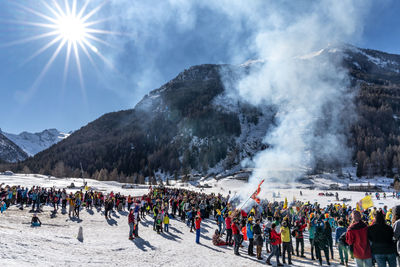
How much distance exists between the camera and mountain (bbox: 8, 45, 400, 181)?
116938 millimetres

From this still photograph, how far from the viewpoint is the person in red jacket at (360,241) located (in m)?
4.80

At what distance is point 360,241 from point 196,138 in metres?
146

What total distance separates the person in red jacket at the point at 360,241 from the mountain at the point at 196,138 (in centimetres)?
8936

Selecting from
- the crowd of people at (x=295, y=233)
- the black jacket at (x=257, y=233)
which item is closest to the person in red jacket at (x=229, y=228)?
the crowd of people at (x=295, y=233)

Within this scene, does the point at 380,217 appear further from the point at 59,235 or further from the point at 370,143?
the point at 370,143

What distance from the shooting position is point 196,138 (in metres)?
150

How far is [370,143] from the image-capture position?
117 meters

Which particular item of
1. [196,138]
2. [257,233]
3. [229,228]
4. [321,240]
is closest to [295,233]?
[321,240]

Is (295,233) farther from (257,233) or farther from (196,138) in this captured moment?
(196,138)

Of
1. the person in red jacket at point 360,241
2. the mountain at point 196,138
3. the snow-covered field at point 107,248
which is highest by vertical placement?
the mountain at point 196,138

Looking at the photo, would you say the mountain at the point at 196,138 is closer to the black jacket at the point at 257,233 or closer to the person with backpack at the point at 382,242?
the black jacket at the point at 257,233

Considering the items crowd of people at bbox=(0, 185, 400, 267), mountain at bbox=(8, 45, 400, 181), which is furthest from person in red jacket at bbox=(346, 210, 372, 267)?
mountain at bbox=(8, 45, 400, 181)

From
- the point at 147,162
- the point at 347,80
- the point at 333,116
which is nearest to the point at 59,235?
the point at 147,162

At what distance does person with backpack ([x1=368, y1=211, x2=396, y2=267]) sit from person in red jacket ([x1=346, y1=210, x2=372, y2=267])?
128mm
